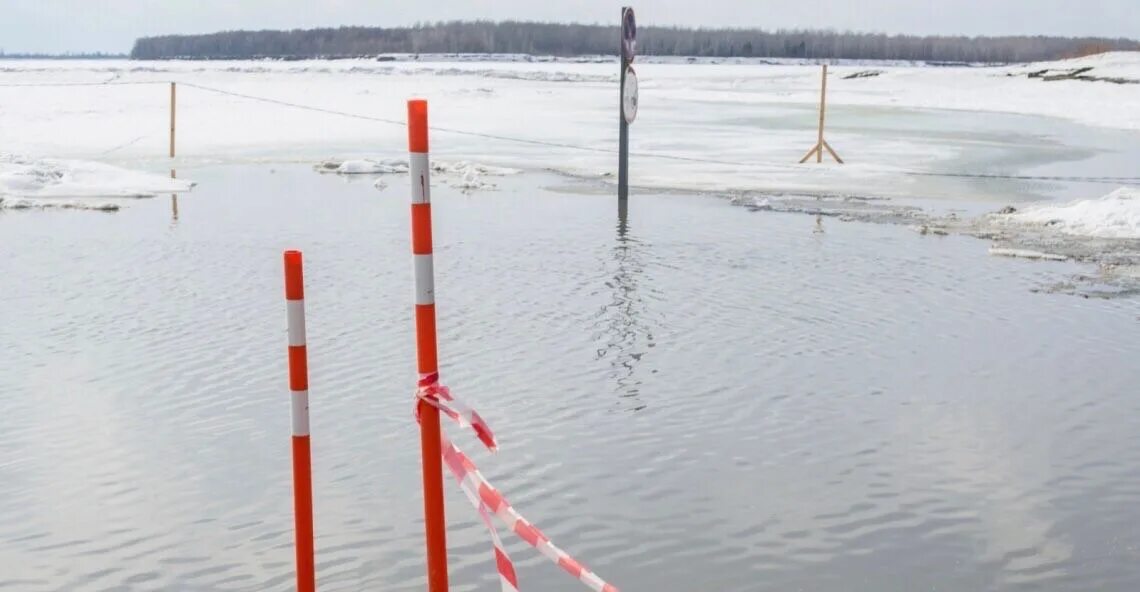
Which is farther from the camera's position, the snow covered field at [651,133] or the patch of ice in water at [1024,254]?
the snow covered field at [651,133]

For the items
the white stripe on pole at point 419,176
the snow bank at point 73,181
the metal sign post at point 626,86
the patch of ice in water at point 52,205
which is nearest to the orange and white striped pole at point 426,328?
the white stripe on pole at point 419,176

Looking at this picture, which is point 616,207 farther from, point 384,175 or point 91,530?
point 91,530

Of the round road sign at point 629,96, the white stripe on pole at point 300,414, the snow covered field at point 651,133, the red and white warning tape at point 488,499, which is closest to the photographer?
the red and white warning tape at point 488,499

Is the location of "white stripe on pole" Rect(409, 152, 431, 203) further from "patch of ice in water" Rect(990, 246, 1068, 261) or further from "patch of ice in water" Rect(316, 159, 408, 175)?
"patch of ice in water" Rect(316, 159, 408, 175)

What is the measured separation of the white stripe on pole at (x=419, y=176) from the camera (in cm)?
407

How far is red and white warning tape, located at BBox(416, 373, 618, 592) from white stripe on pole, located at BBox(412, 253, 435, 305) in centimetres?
25

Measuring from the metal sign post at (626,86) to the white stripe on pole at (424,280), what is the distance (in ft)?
41.2

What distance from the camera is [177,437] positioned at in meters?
6.61

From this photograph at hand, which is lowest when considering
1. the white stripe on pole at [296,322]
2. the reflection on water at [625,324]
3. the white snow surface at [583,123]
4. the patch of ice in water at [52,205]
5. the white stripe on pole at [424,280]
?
the white snow surface at [583,123]

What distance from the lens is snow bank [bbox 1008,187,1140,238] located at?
14.0 meters

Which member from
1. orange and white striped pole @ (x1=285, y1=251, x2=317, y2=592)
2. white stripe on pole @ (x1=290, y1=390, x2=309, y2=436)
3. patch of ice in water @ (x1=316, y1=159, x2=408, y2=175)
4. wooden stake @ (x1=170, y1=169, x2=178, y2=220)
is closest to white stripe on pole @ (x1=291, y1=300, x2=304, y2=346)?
orange and white striped pole @ (x1=285, y1=251, x2=317, y2=592)

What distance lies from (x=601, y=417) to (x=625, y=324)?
2.44m

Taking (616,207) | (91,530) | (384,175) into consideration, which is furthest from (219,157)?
(91,530)

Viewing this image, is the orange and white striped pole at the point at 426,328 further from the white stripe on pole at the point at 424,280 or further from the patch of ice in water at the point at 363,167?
the patch of ice in water at the point at 363,167
